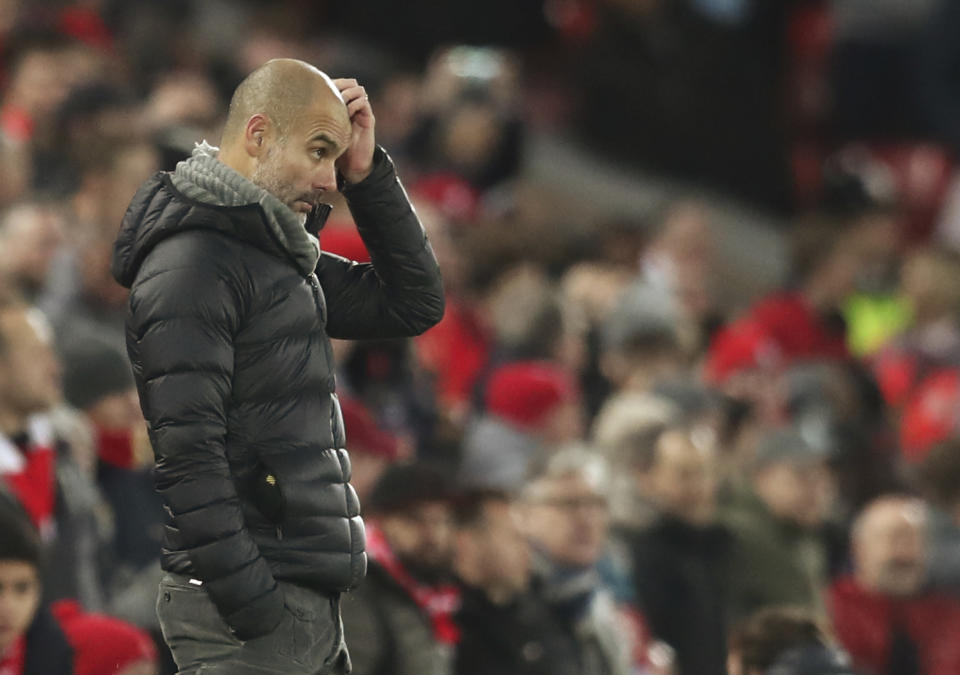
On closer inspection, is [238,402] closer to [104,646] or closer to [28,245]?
[104,646]

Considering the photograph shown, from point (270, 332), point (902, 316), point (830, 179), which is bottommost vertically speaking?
point (902, 316)

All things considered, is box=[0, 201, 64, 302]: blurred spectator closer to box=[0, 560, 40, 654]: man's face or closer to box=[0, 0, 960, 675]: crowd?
box=[0, 0, 960, 675]: crowd

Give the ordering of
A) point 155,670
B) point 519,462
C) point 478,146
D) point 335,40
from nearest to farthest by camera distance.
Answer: point 155,670 → point 519,462 → point 478,146 → point 335,40

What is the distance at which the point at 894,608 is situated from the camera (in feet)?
24.4

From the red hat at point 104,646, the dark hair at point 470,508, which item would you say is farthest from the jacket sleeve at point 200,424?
the dark hair at point 470,508

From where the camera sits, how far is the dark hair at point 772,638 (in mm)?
5430

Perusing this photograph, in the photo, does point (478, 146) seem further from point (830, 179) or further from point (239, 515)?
point (239, 515)

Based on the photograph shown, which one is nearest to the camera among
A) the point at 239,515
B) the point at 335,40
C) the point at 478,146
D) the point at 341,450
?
the point at 239,515

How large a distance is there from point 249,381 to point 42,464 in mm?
2369

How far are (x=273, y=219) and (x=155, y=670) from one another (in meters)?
2.04

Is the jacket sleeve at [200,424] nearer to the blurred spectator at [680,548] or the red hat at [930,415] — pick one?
the blurred spectator at [680,548]

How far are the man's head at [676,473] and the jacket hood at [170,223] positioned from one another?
3.76 meters

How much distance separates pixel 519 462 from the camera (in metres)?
7.80

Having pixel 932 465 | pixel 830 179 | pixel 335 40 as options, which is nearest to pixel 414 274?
pixel 932 465
